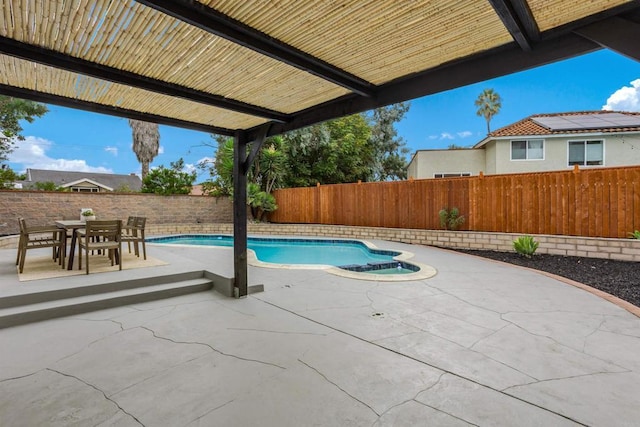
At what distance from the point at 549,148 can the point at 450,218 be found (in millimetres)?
7314

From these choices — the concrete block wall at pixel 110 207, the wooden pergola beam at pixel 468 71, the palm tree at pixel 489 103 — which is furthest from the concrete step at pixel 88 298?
the palm tree at pixel 489 103

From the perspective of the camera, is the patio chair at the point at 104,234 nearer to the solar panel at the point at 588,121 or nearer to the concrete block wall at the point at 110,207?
the concrete block wall at the point at 110,207

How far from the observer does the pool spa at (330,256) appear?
235 inches

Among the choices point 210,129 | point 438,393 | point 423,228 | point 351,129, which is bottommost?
point 438,393

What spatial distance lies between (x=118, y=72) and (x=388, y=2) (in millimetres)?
2160

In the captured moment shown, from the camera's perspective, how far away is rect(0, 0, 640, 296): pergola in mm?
1779

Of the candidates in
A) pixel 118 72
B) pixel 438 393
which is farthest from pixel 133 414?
pixel 118 72

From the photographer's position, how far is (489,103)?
91.8ft

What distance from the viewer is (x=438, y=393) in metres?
2.08

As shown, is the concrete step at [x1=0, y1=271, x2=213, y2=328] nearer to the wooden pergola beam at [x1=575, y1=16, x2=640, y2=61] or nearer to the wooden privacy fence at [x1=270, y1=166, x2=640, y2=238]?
the wooden pergola beam at [x1=575, y1=16, x2=640, y2=61]

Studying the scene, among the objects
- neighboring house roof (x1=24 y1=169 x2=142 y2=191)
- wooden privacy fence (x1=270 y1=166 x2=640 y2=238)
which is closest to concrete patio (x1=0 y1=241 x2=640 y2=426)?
wooden privacy fence (x1=270 y1=166 x2=640 y2=238)

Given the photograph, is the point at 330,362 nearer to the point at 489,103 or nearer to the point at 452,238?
the point at 452,238

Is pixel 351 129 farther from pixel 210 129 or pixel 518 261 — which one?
pixel 210 129

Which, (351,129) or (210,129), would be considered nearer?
(210,129)
